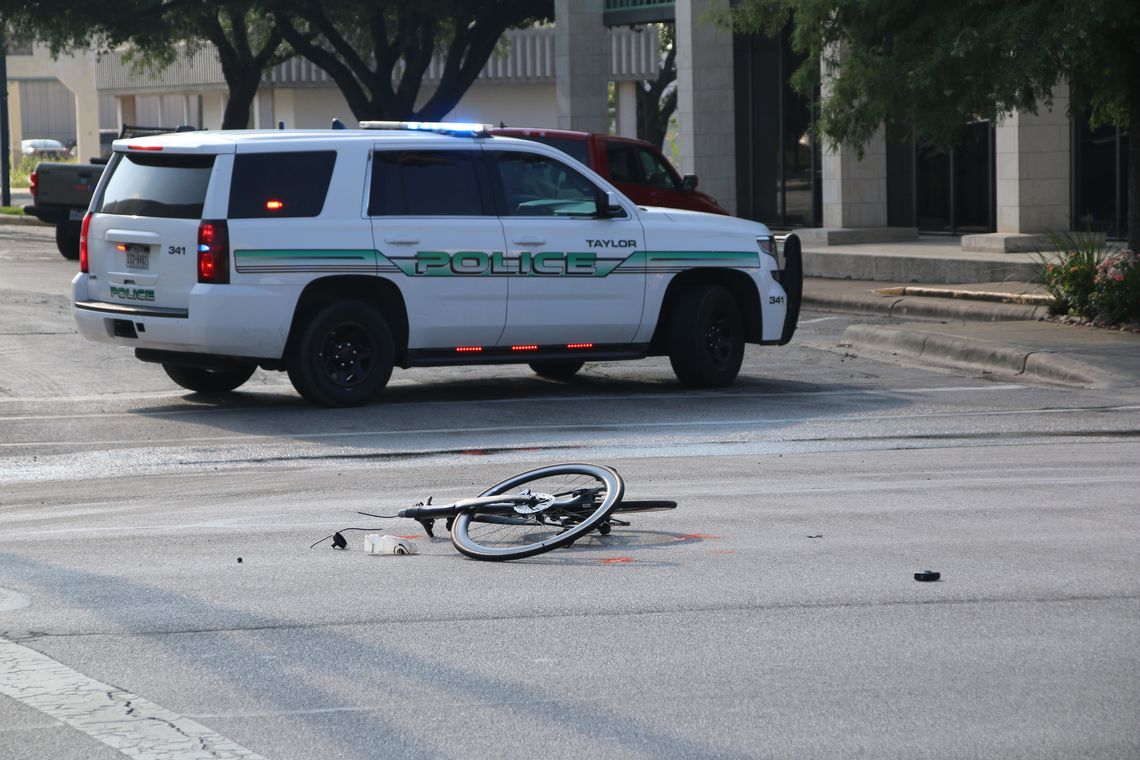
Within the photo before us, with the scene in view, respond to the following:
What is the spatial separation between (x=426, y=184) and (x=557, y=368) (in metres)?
2.62

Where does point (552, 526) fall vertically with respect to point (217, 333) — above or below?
below

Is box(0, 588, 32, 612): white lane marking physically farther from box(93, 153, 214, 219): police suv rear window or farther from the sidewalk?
the sidewalk

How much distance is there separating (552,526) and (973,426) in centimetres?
465

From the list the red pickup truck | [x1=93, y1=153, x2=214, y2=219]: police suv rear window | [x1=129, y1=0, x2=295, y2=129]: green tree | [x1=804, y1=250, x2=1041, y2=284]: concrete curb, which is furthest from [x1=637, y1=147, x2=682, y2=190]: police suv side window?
[x1=129, y1=0, x2=295, y2=129]: green tree

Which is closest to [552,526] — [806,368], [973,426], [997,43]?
[973,426]

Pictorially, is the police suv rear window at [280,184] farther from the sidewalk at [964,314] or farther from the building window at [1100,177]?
the building window at [1100,177]

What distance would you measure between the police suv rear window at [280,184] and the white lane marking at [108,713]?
6534 millimetres

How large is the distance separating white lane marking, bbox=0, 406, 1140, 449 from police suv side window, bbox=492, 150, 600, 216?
2033 mm

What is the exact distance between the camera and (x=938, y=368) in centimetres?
1553

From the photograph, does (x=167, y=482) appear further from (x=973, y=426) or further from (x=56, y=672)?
(x=973, y=426)

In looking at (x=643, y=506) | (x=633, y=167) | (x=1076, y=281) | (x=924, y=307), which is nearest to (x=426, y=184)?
(x=643, y=506)

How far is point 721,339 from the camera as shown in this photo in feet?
46.1

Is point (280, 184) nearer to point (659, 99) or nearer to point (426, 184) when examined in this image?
point (426, 184)

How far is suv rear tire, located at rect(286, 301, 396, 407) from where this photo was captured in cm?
1246
